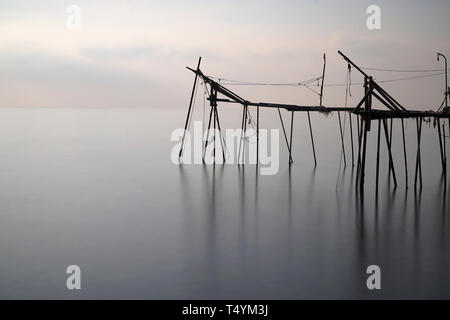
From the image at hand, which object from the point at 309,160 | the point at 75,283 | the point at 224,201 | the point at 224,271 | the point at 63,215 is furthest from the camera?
the point at 309,160

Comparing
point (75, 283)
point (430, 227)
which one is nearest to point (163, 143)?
point (430, 227)

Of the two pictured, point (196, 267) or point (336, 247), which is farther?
point (336, 247)

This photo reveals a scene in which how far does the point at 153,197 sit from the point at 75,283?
7.84 meters

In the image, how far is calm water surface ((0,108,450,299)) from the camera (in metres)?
8.80

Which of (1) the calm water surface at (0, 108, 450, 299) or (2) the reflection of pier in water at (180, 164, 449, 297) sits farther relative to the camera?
(2) the reflection of pier in water at (180, 164, 449, 297)

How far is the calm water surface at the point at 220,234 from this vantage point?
28.9ft

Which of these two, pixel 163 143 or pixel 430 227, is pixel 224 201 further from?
pixel 163 143

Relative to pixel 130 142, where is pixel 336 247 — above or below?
below

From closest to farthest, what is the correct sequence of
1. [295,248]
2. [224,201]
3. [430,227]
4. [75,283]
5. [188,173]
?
[75,283] → [295,248] → [430,227] → [224,201] → [188,173]

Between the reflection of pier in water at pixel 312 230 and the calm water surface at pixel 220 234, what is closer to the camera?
the calm water surface at pixel 220 234

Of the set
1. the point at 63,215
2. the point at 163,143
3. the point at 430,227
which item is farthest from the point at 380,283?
the point at 163,143

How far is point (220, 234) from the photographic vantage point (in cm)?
1217

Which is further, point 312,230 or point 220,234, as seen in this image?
point 312,230

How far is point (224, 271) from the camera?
31.2 feet
